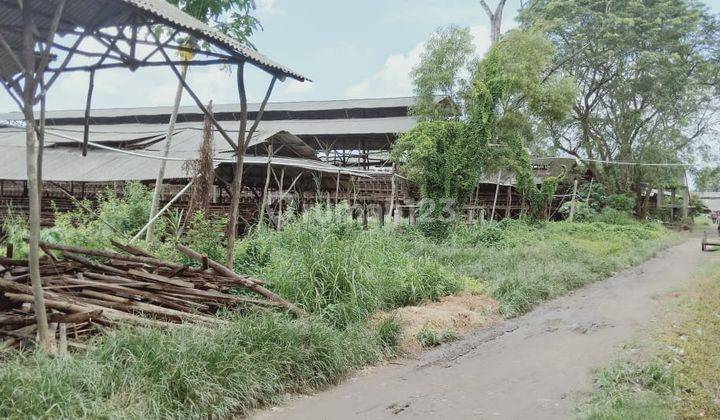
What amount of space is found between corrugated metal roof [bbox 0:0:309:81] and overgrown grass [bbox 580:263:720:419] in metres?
4.93

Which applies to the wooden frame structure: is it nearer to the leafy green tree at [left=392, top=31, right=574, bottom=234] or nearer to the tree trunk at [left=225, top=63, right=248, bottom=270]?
the tree trunk at [left=225, top=63, right=248, bottom=270]

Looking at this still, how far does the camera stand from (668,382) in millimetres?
5383

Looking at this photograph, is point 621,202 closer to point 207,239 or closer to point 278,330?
point 207,239

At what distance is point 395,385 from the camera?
19.1 feet

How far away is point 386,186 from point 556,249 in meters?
9.32

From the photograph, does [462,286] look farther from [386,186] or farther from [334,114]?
[334,114]

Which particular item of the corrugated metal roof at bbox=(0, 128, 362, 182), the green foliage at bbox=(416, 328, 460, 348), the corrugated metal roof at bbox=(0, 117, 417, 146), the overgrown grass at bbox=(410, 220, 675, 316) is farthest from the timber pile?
the corrugated metal roof at bbox=(0, 117, 417, 146)

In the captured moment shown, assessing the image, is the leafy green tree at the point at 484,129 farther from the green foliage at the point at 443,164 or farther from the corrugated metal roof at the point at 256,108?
the corrugated metal roof at the point at 256,108

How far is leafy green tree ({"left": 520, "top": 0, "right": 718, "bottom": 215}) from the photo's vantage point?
84.6 feet

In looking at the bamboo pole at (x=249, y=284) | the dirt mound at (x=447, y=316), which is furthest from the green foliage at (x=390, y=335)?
the bamboo pole at (x=249, y=284)

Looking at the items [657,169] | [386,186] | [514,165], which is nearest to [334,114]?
[386,186]

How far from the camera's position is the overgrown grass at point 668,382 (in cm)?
471

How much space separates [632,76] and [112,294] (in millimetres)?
27372

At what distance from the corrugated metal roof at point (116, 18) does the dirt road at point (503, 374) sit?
375 cm
